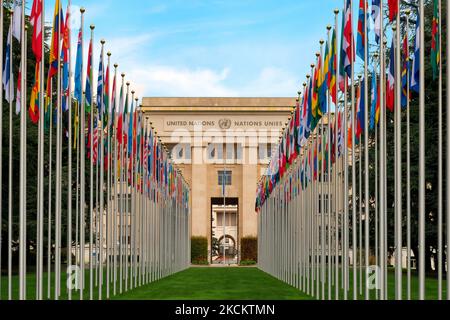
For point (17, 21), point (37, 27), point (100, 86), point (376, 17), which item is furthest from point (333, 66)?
point (17, 21)

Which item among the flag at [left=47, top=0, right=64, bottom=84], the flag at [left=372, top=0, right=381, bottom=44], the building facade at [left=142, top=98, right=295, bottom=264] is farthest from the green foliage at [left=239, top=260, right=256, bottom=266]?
the flag at [left=372, top=0, right=381, bottom=44]

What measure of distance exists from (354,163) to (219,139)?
Answer: 249 feet

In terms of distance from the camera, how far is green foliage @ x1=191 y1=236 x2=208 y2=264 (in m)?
97.4

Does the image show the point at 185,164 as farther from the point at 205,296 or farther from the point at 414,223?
the point at 205,296

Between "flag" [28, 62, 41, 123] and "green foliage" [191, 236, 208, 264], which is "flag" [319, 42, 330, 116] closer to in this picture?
"flag" [28, 62, 41, 123]

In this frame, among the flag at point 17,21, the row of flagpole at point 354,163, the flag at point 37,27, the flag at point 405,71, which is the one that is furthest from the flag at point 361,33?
the flag at point 17,21

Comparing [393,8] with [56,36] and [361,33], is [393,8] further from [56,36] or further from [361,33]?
[56,36]

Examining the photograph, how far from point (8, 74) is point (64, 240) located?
1290 inches

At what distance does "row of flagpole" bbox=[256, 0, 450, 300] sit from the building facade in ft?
131

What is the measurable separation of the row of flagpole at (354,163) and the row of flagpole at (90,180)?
23.2 ft

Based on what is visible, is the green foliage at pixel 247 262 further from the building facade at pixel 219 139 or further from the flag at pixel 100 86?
the flag at pixel 100 86

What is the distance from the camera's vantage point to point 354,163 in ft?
83.3

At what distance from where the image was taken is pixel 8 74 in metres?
24.8
